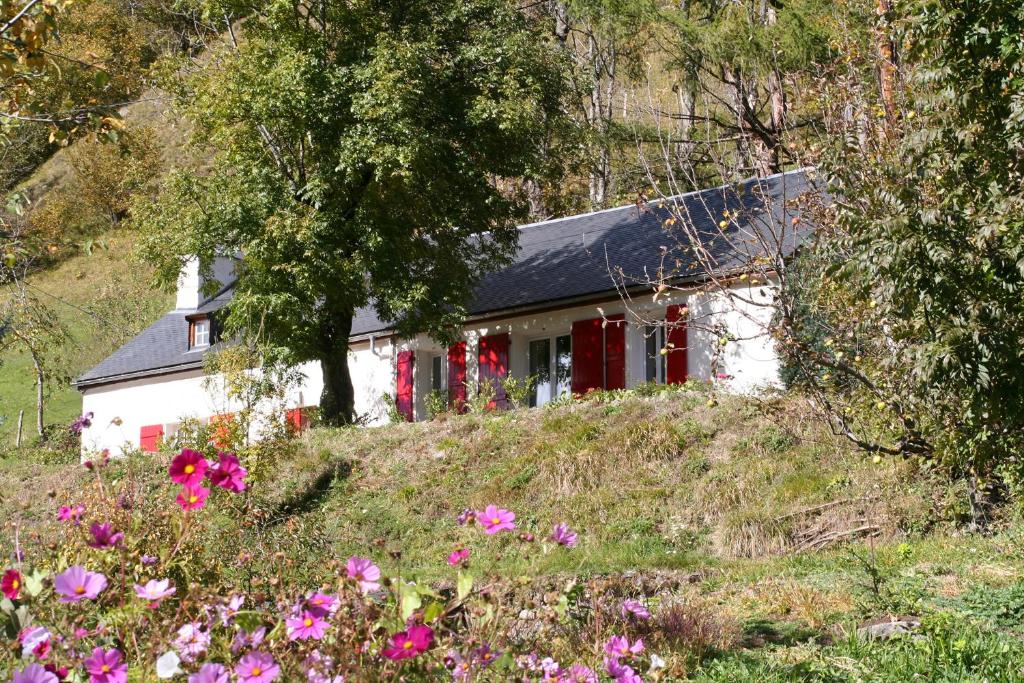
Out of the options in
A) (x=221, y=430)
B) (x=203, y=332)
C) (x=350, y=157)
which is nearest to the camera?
(x=221, y=430)

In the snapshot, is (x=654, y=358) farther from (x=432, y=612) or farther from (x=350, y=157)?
(x=432, y=612)

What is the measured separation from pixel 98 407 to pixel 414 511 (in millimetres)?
15804

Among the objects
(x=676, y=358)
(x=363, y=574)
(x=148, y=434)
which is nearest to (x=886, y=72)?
(x=676, y=358)

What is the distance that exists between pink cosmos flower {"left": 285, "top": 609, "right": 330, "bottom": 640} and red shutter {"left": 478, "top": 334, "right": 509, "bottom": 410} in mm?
18123

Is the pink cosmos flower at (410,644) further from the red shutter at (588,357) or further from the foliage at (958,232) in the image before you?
the red shutter at (588,357)

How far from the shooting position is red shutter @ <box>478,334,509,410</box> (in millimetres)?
21641

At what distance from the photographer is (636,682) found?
144 inches

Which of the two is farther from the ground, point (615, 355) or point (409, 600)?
point (615, 355)

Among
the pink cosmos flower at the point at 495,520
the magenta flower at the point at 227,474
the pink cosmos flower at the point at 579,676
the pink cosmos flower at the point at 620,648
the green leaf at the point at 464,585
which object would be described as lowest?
the pink cosmos flower at the point at 579,676

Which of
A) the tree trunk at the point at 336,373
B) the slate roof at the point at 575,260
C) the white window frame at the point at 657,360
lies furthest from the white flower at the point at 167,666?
the tree trunk at the point at 336,373

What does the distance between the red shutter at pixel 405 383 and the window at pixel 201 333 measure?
6.12 m

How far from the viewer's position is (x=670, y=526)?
12.4 m

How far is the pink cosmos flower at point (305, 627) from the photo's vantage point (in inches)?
128

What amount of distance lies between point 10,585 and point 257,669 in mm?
850
